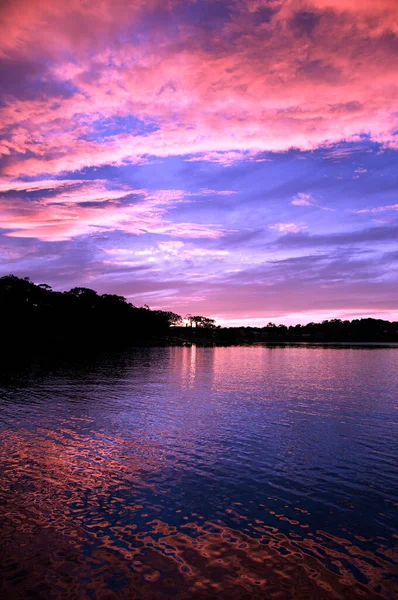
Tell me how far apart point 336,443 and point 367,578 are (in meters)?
15.5

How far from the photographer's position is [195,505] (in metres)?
16.5

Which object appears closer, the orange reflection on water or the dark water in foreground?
the orange reflection on water

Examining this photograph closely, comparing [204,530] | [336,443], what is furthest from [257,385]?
[204,530]

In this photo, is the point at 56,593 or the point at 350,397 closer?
the point at 56,593

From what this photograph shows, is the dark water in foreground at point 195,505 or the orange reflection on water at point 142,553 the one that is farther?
the dark water in foreground at point 195,505

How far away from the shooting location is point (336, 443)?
26641 mm

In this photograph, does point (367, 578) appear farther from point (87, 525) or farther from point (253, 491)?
point (87, 525)

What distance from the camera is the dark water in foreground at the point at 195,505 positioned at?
11555 millimetres

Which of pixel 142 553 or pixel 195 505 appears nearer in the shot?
pixel 142 553

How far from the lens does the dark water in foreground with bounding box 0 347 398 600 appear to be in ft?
37.9

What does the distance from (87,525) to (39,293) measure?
7562 inches

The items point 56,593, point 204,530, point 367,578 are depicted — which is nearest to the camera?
point 56,593

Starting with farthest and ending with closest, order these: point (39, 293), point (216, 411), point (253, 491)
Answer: point (39, 293) → point (216, 411) → point (253, 491)

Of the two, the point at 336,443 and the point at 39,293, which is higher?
the point at 39,293
